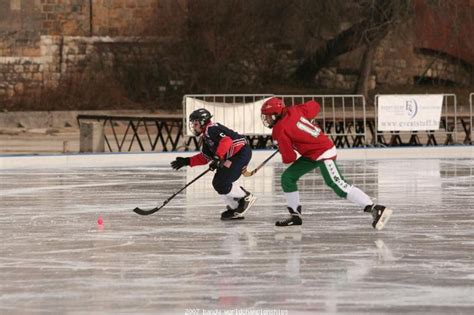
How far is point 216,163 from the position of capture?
12227 mm

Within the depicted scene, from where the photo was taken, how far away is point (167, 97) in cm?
4022

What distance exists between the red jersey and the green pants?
0.29 feet

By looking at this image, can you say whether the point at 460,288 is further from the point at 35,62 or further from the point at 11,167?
the point at 35,62

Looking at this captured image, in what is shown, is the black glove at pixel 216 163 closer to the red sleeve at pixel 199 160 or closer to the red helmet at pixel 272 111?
the red sleeve at pixel 199 160

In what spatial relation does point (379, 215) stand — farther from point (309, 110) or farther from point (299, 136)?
point (309, 110)

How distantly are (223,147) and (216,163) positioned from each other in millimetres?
231

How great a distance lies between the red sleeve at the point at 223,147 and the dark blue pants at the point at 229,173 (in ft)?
1.20

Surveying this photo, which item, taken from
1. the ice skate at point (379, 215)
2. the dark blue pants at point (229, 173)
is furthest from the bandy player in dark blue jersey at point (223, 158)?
the ice skate at point (379, 215)

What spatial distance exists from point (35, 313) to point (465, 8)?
34.4m

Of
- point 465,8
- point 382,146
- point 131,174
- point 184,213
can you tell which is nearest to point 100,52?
point 465,8

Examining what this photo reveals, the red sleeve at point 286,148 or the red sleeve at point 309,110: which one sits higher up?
the red sleeve at point 309,110

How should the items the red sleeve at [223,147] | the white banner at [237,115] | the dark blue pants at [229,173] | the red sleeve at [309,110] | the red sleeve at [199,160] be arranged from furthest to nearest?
1. the white banner at [237,115]
2. the dark blue pants at [229,173]
3. the red sleeve at [199,160]
4. the red sleeve at [223,147]
5. the red sleeve at [309,110]

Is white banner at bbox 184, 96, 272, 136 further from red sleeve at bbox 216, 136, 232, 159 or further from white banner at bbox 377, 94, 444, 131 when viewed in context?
red sleeve at bbox 216, 136, 232, 159

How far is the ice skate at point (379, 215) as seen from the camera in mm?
11406
